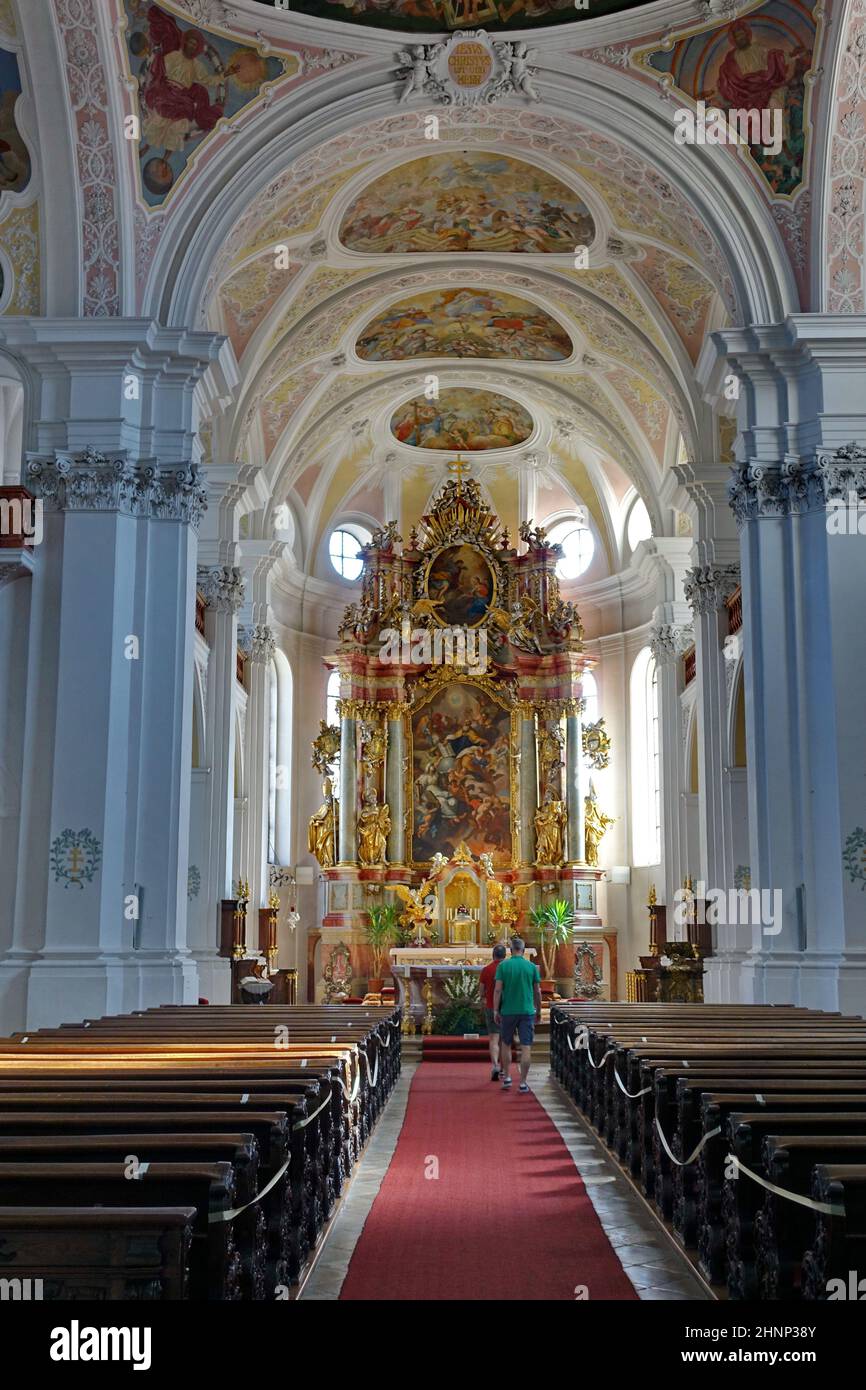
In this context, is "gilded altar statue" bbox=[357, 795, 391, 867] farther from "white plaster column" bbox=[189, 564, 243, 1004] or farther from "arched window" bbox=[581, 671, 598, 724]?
"white plaster column" bbox=[189, 564, 243, 1004]

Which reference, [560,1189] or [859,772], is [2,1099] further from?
[859,772]

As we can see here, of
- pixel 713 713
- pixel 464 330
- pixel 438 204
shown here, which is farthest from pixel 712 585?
pixel 464 330

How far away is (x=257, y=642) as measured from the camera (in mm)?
22953

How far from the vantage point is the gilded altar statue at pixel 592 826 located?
25094 mm

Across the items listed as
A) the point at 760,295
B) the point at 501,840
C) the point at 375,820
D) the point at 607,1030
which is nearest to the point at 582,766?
the point at 501,840

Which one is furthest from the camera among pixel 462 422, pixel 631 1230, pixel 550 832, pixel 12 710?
pixel 462 422

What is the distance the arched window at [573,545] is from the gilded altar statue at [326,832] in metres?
6.50

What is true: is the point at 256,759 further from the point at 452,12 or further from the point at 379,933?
the point at 452,12

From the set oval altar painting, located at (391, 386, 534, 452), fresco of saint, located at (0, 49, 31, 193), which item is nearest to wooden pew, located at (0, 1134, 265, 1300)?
fresco of saint, located at (0, 49, 31, 193)

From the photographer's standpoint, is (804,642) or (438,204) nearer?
(804,642)

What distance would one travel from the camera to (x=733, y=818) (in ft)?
58.3

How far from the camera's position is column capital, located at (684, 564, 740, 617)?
61.5 ft

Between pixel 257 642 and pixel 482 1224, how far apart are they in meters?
16.7

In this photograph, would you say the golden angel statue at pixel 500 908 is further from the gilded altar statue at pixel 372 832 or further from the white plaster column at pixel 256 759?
the white plaster column at pixel 256 759
